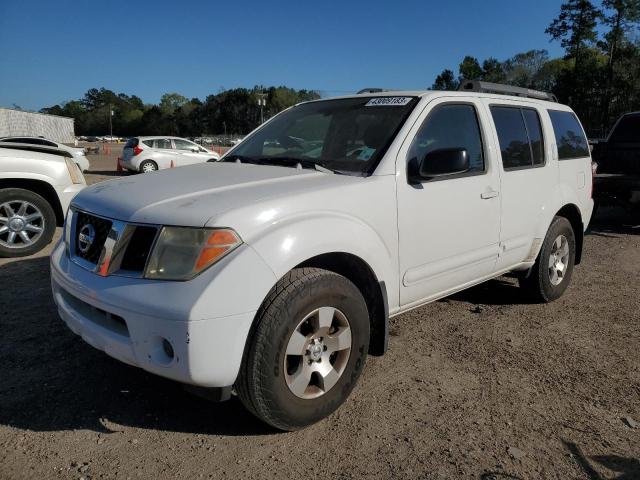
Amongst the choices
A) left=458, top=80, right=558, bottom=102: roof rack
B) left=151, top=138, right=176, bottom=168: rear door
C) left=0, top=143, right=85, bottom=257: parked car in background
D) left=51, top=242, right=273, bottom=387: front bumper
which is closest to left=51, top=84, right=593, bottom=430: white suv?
left=51, top=242, right=273, bottom=387: front bumper

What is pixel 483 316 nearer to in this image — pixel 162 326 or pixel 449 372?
pixel 449 372

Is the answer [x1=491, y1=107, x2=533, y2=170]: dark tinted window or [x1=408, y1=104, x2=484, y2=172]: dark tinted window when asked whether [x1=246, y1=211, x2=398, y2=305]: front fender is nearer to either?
[x1=408, y1=104, x2=484, y2=172]: dark tinted window

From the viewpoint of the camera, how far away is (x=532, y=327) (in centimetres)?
421

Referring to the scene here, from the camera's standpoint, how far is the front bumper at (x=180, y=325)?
7.26 feet

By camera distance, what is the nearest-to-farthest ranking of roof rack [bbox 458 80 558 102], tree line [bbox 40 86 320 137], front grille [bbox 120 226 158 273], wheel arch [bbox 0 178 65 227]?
1. front grille [bbox 120 226 158 273]
2. roof rack [bbox 458 80 558 102]
3. wheel arch [bbox 0 178 65 227]
4. tree line [bbox 40 86 320 137]

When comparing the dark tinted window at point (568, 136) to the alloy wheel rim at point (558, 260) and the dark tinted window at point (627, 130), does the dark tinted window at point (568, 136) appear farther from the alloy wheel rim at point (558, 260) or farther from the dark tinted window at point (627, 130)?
the dark tinted window at point (627, 130)

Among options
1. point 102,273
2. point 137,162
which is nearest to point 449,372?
point 102,273

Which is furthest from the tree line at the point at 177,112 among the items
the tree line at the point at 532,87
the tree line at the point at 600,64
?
the tree line at the point at 600,64

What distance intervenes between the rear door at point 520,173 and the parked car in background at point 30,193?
4.93 m

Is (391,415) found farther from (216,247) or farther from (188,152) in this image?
(188,152)

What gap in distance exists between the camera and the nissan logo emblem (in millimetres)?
2689

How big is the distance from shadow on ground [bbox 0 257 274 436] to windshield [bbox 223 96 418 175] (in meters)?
1.61

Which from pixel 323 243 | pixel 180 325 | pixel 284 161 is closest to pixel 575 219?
pixel 284 161

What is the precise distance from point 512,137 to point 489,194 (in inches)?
27.1
